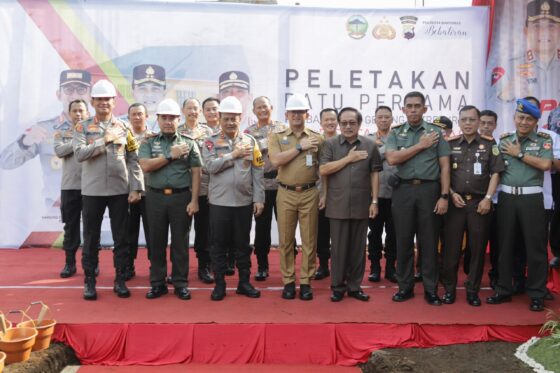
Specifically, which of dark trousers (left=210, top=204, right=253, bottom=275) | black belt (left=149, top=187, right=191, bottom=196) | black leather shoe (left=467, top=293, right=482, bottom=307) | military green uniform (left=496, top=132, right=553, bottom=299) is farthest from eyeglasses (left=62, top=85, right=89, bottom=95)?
black leather shoe (left=467, top=293, right=482, bottom=307)

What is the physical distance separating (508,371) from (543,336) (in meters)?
0.62

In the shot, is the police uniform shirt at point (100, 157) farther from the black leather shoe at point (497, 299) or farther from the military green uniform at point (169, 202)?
the black leather shoe at point (497, 299)

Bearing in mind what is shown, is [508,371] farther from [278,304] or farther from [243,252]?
[243,252]

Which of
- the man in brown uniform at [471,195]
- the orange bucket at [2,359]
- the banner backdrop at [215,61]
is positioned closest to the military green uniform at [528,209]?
the man in brown uniform at [471,195]

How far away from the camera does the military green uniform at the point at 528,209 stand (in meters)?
4.12

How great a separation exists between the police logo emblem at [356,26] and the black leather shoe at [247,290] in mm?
3457

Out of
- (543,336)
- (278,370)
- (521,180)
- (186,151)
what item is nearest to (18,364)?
(278,370)

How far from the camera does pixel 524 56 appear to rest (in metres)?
6.37

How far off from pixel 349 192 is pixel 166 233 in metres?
1.45

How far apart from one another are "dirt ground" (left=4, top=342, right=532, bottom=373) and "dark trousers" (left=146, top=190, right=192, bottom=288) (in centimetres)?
96

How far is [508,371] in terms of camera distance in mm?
3318

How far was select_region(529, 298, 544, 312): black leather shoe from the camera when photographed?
4105 mm

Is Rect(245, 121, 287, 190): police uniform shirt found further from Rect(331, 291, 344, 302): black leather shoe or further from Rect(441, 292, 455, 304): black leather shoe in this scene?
Rect(441, 292, 455, 304): black leather shoe

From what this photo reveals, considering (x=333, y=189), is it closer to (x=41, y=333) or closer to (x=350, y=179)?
(x=350, y=179)
